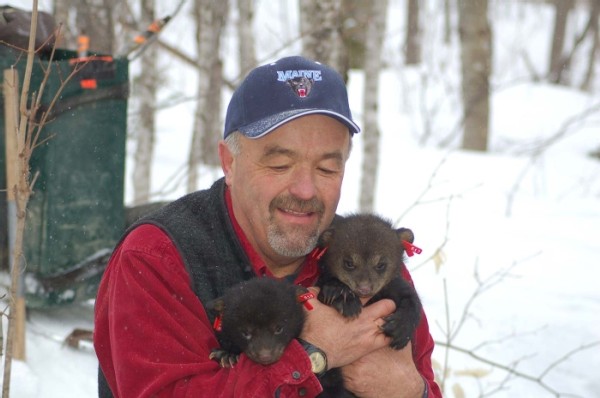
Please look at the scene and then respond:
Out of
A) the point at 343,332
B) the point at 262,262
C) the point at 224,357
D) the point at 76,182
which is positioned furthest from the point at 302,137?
the point at 76,182

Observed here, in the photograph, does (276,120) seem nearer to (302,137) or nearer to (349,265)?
(302,137)

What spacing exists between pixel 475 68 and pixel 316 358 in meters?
12.8

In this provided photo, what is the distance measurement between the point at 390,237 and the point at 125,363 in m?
1.37

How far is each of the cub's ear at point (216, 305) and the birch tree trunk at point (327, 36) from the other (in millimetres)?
3135

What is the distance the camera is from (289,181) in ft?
9.89

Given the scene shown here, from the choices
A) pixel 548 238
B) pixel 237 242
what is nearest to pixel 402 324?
pixel 237 242

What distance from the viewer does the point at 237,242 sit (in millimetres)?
2975

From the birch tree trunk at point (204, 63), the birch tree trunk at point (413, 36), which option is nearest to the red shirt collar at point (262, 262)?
the birch tree trunk at point (204, 63)

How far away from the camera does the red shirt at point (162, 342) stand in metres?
2.48

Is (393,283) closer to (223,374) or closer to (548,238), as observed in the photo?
(223,374)

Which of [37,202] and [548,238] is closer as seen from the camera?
[37,202]

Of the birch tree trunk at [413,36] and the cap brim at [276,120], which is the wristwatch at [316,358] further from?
the birch tree trunk at [413,36]

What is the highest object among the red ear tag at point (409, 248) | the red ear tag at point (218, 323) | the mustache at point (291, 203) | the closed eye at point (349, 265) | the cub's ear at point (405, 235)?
the mustache at point (291, 203)

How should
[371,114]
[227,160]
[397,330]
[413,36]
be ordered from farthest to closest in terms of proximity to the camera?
[413,36] < [371,114] < [227,160] < [397,330]
